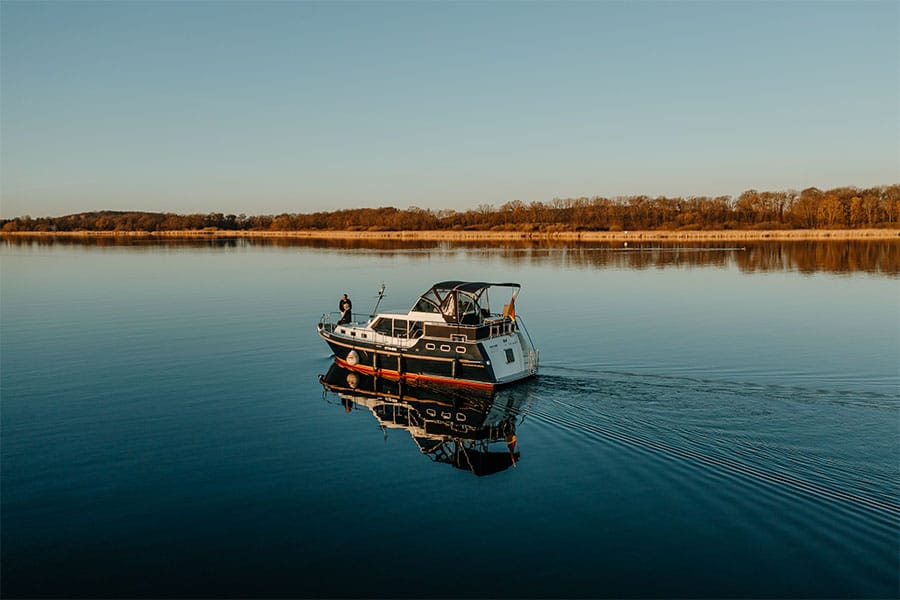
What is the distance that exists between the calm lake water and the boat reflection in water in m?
0.45

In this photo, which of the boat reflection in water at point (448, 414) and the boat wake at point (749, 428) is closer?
the boat wake at point (749, 428)

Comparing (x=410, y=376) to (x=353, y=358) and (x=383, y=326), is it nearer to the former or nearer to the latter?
(x=383, y=326)

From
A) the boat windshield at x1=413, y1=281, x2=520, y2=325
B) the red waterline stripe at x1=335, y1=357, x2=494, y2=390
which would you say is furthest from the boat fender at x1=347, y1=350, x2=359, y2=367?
the boat windshield at x1=413, y1=281, x2=520, y2=325

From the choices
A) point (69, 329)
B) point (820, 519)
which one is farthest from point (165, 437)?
point (69, 329)

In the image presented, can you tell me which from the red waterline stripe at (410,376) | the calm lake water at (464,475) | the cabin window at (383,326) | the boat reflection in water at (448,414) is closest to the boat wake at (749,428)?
the calm lake water at (464,475)

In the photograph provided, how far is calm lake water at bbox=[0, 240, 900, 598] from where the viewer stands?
1284cm

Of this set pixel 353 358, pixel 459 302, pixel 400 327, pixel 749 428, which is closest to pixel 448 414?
pixel 459 302

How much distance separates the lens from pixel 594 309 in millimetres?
48156

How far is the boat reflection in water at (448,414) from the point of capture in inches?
776

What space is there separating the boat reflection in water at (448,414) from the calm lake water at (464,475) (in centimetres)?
45

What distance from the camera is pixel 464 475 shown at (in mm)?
18109

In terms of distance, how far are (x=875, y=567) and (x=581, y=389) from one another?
44.0 feet

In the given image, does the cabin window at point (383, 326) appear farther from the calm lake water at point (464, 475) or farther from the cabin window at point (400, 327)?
the calm lake water at point (464, 475)

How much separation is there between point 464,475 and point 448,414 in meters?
6.08
